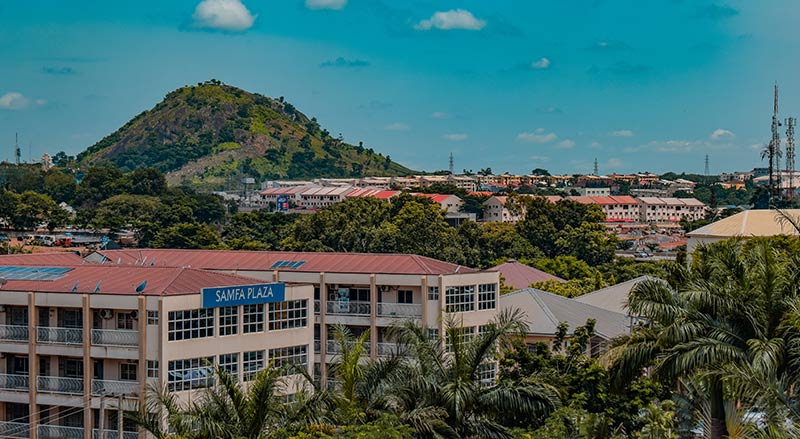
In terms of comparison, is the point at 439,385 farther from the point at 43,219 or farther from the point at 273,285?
the point at 43,219

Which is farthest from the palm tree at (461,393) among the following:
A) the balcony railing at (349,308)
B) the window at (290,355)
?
the balcony railing at (349,308)

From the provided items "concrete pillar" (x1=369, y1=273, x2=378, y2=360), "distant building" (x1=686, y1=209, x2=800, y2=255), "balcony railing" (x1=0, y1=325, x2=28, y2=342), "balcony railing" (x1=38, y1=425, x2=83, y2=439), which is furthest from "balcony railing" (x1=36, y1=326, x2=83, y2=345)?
"distant building" (x1=686, y1=209, x2=800, y2=255)

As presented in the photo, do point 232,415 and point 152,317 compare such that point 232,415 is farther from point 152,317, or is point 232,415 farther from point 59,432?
point 59,432

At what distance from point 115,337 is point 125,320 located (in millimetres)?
696

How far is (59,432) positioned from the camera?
39.3m

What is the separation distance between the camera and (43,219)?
139 m

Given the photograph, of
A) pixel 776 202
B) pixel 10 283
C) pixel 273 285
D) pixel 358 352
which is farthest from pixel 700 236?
pixel 358 352

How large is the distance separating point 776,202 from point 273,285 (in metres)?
67.1

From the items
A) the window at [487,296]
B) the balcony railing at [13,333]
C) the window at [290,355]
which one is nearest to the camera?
the balcony railing at [13,333]

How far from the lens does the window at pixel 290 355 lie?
41.8 metres

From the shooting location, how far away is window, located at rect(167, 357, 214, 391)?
A: 38312mm

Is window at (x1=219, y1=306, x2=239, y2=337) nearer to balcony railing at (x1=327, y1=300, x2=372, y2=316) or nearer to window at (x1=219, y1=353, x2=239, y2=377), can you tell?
window at (x1=219, y1=353, x2=239, y2=377)

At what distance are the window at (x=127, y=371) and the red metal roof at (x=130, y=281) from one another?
2.48 metres

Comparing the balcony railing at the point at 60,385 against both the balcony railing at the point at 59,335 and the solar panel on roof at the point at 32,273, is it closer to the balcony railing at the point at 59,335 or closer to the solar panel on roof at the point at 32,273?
the balcony railing at the point at 59,335
